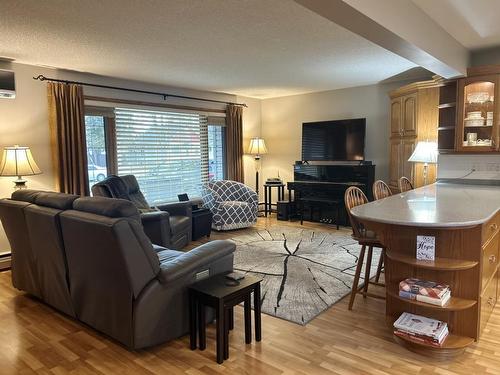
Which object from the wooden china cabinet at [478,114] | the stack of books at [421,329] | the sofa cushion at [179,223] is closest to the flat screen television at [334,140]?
the wooden china cabinet at [478,114]

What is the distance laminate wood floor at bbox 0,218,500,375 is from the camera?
2.24 meters

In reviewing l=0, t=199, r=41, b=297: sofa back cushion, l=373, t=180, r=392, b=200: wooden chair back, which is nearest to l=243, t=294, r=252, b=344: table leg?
l=373, t=180, r=392, b=200: wooden chair back

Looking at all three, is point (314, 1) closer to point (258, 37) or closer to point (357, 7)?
point (357, 7)

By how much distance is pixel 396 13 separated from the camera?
2.46 meters

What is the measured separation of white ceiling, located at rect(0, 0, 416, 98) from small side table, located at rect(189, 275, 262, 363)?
2.01 m

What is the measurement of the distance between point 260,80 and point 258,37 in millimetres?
2153

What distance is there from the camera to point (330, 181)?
6473 mm

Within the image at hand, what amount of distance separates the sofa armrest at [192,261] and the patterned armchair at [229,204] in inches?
123

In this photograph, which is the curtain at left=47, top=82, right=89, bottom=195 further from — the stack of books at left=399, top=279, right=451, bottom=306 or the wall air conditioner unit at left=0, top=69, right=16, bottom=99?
the stack of books at left=399, top=279, right=451, bottom=306

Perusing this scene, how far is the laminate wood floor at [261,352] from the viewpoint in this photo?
88.2 inches

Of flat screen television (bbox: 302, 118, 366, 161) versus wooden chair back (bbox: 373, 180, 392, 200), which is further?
flat screen television (bbox: 302, 118, 366, 161)

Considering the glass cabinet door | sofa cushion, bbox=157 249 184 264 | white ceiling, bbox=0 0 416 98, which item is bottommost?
sofa cushion, bbox=157 249 184 264

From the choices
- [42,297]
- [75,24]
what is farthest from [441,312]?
[75,24]

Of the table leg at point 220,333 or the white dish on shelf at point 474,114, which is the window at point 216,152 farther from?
the table leg at point 220,333
